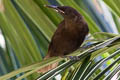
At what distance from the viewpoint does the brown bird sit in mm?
1194

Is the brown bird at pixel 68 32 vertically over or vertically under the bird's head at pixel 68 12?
under

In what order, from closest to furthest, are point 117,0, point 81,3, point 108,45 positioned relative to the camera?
point 108,45, point 117,0, point 81,3

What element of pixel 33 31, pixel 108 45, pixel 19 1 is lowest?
pixel 108 45

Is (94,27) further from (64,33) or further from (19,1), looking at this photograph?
(19,1)

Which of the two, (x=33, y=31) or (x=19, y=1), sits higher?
(x=19, y=1)

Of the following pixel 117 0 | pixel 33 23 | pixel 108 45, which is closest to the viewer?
pixel 108 45

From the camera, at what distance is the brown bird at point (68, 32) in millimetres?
1194

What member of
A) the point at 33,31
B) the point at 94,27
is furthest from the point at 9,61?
the point at 94,27

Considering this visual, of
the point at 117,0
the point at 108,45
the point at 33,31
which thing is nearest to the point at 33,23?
the point at 33,31

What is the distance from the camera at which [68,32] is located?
1.20 m

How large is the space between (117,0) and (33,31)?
33cm

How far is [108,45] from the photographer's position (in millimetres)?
795

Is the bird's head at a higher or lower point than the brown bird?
higher

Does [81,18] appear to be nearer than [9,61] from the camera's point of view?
Yes
